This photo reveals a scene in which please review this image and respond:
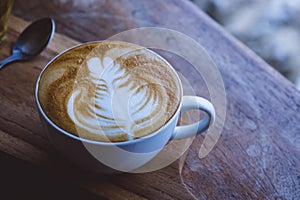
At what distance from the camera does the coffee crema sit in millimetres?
645

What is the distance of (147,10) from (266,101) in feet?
1.35

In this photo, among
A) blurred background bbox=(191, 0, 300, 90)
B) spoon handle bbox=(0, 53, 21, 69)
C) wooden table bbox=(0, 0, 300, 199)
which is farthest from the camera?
blurred background bbox=(191, 0, 300, 90)

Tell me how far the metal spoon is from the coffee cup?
21 cm

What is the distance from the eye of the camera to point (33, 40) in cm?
95

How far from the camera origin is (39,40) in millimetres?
956

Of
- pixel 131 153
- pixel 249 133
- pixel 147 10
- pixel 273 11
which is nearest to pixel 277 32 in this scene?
pixel 273 11

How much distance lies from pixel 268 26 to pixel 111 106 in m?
0.98

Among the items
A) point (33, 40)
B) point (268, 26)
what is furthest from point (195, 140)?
point (268, 26)

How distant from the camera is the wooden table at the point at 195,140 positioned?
738 millimetres

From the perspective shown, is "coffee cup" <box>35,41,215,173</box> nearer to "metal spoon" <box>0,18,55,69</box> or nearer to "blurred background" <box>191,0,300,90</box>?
"metal spoon" <box>0,18,55,69</box>

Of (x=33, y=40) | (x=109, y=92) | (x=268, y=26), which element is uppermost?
(x=268, y=26)

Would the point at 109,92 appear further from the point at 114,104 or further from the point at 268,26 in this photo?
the point at 268,26

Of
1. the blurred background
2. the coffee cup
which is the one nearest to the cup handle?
the coffee cup

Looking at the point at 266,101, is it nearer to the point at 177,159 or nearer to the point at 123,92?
the point at 177,159
